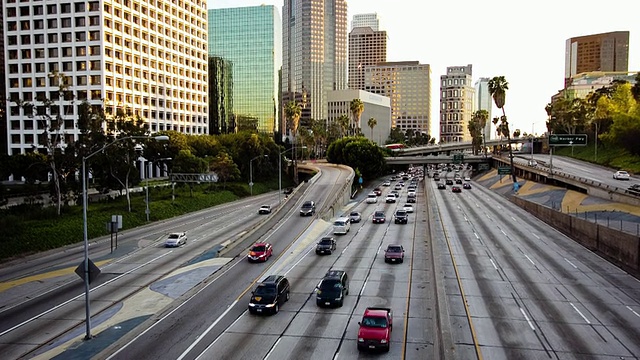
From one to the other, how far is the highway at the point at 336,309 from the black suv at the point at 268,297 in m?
0.49

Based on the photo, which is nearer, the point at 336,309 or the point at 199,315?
A: the point at 199,315

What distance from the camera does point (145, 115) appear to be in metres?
123

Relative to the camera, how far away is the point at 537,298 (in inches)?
1190

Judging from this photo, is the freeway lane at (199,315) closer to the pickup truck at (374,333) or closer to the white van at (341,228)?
the pickup truck at (374,333)

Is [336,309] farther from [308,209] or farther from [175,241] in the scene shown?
[308,209]

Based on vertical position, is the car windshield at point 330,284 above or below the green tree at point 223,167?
below

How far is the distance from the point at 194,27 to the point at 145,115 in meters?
36.3

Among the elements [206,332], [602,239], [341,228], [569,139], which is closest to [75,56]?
[341,228]

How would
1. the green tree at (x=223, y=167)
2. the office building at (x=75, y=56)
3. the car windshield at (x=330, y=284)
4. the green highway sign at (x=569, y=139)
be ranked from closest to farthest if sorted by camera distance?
the car windshield at (x=330, y=284) → the green highway sign at (x=569, y=139) → the green tree at (x=223, y=167) → the office building at (x=75, y=56)

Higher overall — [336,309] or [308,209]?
[308,209]

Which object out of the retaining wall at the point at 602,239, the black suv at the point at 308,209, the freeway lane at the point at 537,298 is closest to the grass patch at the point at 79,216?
the black suv at the point at 308,209

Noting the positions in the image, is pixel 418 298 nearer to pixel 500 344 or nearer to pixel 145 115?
pixel 500 344

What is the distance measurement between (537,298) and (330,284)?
1283 cm

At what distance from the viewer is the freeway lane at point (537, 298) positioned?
888 inches
